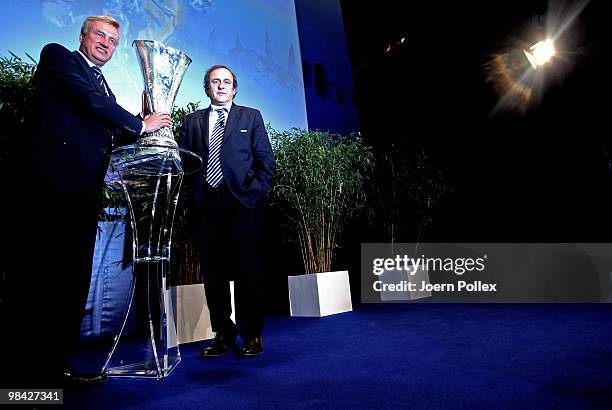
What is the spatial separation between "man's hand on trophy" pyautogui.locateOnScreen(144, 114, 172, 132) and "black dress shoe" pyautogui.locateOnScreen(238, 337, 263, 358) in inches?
41.2

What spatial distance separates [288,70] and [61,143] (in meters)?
4.23

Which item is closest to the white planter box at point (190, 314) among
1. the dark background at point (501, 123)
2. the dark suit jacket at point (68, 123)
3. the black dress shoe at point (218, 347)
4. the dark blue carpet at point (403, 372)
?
the dark blue carpet at point (403, 372)

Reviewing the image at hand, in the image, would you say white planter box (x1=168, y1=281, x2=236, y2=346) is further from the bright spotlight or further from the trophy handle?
the bright spotlight

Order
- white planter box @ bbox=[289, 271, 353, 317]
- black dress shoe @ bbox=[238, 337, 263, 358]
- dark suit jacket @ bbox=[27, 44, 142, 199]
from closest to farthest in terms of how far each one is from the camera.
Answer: dark suit jacket @ bbox=[27, 44, 142, 199] → black dress shoe @ bbox=[238, 337, 263, 358] → white planter box @ bbox=[289, 271, 353, 317]

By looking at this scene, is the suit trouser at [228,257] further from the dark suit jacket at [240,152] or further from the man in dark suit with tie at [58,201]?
the man in dark suit with tie at [58,201]

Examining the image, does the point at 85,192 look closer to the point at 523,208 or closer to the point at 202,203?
the point at 202,203

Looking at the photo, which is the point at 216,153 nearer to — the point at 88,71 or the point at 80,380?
the point at 88,71

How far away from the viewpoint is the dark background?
173 inches

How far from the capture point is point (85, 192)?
141 centimetres

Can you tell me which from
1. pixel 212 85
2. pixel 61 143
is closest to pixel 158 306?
pixel 61 143

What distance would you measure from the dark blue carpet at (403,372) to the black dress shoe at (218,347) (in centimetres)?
7

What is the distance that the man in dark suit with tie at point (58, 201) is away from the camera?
4.09ft

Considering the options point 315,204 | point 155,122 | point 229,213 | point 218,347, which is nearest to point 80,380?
point 218,347

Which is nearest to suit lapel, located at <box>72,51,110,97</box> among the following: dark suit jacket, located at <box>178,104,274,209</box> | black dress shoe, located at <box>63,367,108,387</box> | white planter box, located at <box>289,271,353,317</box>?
dark suit jacket, located at <box>178,104,274,209</box>
